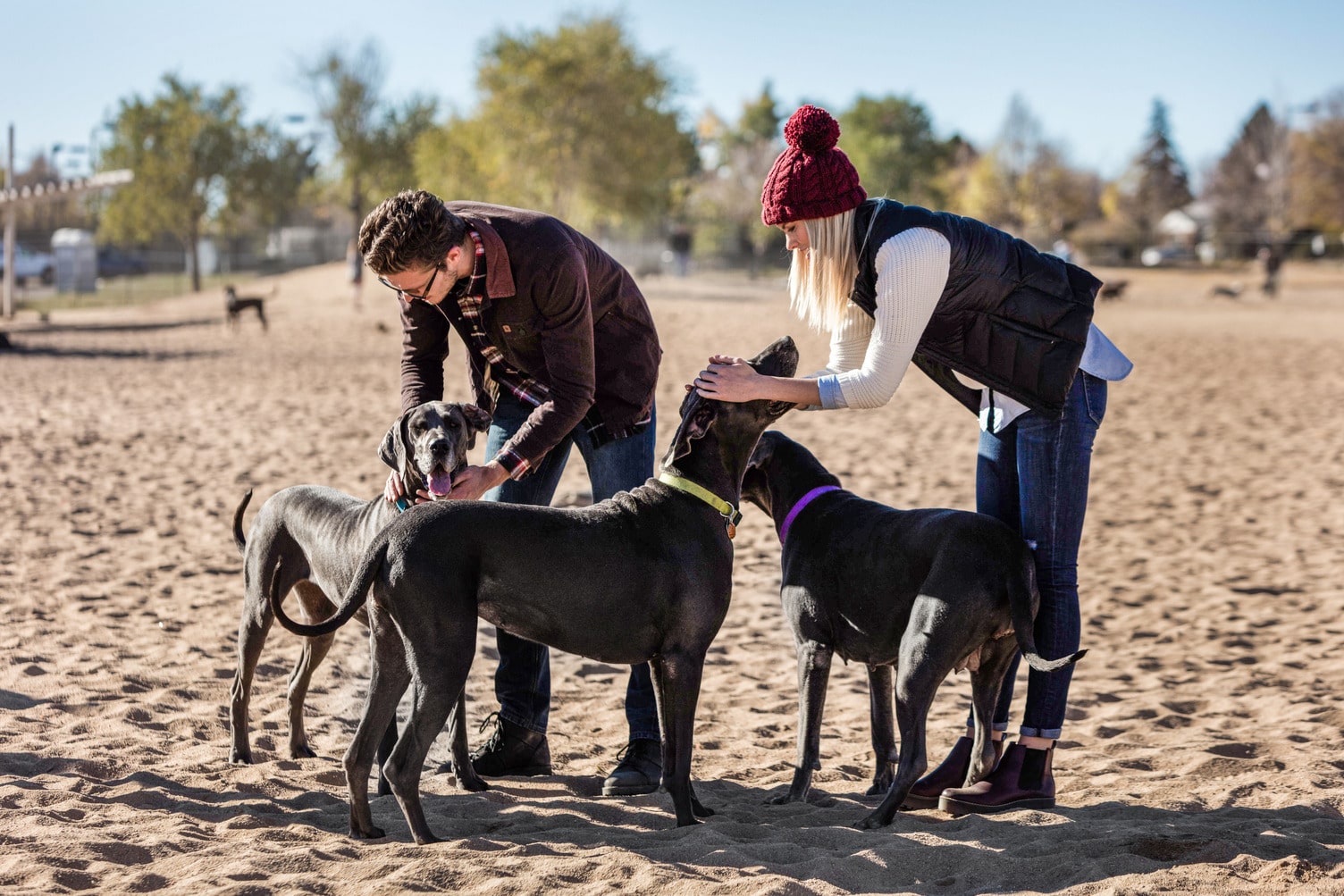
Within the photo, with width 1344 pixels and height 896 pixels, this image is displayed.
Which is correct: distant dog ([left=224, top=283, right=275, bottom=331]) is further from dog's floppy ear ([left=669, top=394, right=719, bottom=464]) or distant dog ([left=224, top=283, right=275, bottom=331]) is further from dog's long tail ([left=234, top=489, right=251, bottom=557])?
dog's floppy ear ([left=669, top=394, right=719, bottom=464])

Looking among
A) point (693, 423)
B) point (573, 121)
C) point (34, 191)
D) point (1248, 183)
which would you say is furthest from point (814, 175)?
point (1248, 183)

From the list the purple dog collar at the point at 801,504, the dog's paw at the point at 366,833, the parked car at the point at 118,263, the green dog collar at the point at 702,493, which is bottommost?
the dog's paw at the point at 366,833

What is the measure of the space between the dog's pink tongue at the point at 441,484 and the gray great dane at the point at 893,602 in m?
1.17

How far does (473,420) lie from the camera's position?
12.9 feet

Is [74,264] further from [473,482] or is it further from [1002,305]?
[1002,305]

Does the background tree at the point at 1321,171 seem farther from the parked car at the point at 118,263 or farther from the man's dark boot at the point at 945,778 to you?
the man's dark boot at the point at 945,778

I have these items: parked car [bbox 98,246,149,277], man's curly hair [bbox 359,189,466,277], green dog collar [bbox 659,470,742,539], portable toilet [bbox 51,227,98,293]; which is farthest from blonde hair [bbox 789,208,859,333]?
parked car [bbox 98,246,149,277]

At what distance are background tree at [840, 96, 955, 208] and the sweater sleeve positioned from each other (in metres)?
68.0

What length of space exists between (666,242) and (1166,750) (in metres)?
54.8

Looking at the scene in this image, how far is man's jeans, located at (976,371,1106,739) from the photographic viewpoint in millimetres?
3756

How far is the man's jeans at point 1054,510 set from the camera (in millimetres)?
3756

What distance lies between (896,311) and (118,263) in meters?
58.5

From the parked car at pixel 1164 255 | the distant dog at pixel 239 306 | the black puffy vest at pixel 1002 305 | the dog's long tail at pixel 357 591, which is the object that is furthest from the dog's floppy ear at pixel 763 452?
the parked car at pixel 1164 255

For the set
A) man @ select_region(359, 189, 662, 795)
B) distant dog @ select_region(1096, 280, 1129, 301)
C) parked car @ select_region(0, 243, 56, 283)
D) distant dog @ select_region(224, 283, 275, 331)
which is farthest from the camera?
parked car @ select_region(0, 243, 56, 283)
